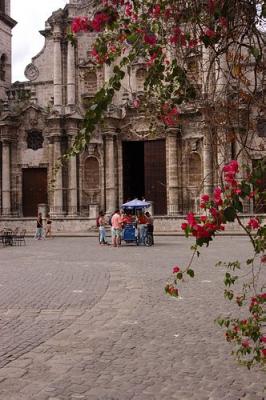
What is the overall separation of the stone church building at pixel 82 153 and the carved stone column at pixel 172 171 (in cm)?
6

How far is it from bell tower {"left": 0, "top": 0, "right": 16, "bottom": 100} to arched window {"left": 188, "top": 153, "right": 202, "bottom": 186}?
1344cm

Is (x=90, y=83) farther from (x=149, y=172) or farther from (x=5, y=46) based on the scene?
(x=149, y=172)

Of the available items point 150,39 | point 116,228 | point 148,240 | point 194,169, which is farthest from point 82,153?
point 150,39

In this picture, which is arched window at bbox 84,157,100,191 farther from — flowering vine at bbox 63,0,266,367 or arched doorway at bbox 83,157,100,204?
flowering vine at bbox 63,0,266,367

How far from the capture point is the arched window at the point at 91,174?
35188 millimetres

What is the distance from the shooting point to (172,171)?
32969 mm

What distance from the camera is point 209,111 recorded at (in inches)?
215

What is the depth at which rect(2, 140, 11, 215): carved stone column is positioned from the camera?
1377 inches

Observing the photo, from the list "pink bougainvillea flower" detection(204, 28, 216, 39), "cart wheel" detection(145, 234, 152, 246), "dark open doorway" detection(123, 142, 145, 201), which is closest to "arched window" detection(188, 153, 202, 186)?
"dark open doorway" detection(123, 142, 145, 201)

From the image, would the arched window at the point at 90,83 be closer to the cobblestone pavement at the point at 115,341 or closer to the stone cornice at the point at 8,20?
the stone cornice at the point at 8,20

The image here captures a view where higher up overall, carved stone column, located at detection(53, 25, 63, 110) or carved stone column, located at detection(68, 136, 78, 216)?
carved stone column, located at detection(53, 25, 63, 110)

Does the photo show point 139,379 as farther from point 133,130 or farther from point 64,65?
point 64,65

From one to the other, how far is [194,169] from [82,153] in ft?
22.0

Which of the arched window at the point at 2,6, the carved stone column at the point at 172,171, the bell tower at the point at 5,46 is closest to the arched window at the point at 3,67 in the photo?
the bell tower at the point at 5,46
